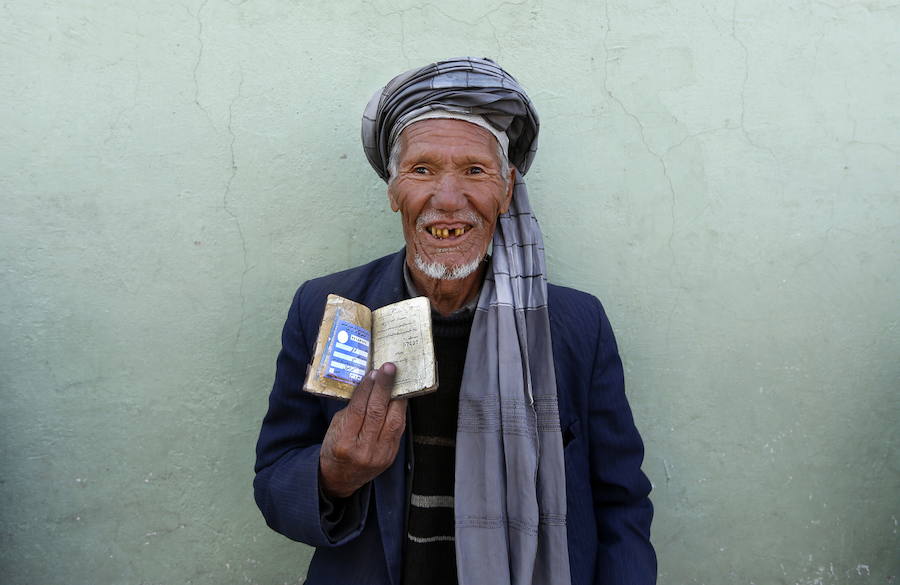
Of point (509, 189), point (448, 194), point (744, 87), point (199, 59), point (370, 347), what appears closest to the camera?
point (370, 347)

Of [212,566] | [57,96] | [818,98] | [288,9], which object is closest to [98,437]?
[212,566]

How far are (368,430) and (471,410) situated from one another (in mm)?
315

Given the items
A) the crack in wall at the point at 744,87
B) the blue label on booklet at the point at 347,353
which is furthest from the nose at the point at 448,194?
the crack in wall at the point at 744,87

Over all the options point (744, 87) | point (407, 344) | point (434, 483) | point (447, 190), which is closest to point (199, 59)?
point (447, 190)

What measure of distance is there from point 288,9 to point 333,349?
45.6 inches

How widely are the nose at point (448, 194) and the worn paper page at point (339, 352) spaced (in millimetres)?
346

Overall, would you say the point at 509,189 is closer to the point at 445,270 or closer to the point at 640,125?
the point at 445,270

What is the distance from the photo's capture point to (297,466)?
5.18ft

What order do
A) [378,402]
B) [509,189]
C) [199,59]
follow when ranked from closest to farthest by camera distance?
[378,402], [509,189], [199,59]

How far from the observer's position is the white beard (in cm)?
169

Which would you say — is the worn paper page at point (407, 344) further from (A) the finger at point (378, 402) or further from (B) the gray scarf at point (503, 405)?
(B) the gray scarf at point (503, 405)

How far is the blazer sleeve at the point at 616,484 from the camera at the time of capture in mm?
1677

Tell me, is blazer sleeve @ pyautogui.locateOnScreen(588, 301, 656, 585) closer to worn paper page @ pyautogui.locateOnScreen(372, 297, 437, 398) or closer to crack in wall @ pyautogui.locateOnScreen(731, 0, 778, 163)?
worn paper page @ pyautogui.locateOnScreen(372, 297, 437, 398)

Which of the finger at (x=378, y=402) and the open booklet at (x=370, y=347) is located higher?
the open booklet at (x=370, y=347)
